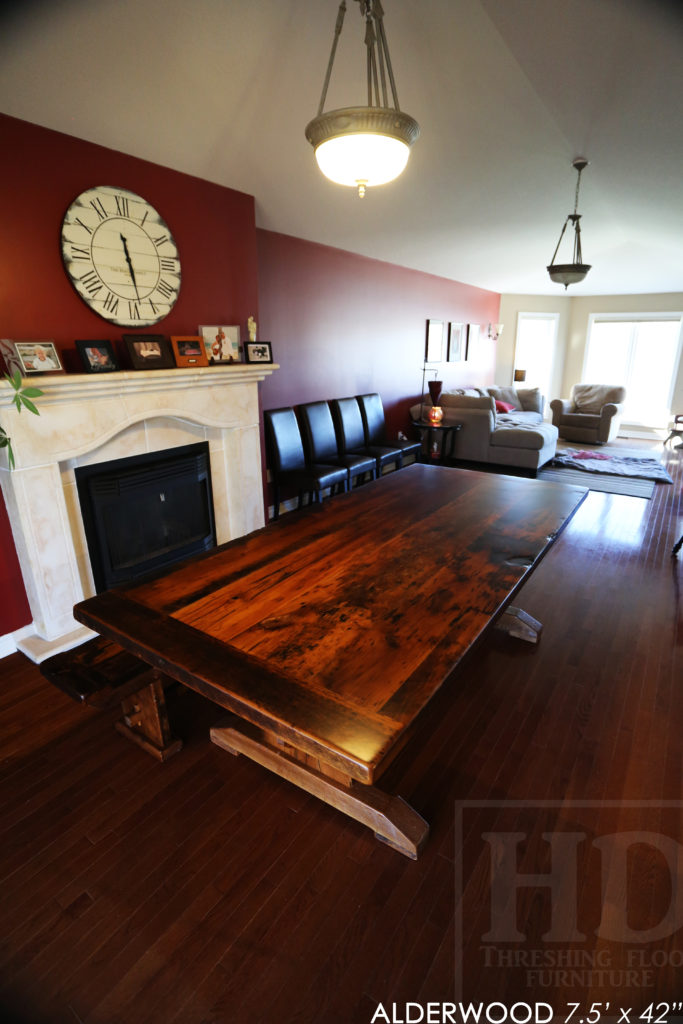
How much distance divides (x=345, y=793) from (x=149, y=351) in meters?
2.32

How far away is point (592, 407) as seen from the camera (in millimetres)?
7453

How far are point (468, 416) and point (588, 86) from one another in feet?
12.5

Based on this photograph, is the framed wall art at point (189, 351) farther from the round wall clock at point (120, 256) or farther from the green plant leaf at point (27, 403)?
the green plant leaf at point (27, 403)

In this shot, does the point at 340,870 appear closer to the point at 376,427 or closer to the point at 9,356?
the point at 9,356

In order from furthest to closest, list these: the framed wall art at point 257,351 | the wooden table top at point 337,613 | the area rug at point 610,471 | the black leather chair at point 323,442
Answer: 1. the area rug at point 610,471
2. the black leather chair at point 323,442
3. the framed wall art at point 257,351
4. the wooden table top at point 337,613

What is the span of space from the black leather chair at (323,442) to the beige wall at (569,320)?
5585 millimetres

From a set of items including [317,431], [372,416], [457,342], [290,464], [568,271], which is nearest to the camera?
[568,271]

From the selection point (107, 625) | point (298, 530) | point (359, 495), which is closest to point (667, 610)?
point (359, 495)

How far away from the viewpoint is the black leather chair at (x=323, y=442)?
14.2 feet

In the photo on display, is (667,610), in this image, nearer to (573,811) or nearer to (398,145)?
(573,811)

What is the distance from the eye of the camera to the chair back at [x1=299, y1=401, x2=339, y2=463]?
4.37 metres

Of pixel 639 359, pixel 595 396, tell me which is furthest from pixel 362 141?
pixel 639 359

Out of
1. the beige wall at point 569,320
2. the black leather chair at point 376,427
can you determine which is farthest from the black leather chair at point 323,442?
the beige wall at point 569,320

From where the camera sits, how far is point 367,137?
142 cm
